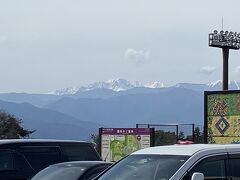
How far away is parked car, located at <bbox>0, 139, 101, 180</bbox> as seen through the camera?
12430 millimetres

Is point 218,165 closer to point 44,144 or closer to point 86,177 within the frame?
point 86,177

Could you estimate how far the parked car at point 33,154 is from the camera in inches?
489

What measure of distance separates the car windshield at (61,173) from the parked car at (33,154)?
1.52 meters

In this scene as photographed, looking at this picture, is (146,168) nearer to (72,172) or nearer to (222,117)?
(72,172)

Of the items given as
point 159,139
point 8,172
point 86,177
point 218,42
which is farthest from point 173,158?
point 218,42

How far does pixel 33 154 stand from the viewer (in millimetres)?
12805

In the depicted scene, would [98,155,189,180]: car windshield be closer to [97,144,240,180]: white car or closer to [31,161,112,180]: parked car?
[97,144,240,180]: white car

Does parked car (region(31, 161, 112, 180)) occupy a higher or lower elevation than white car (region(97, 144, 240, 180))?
lower

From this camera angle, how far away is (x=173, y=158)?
7.97m

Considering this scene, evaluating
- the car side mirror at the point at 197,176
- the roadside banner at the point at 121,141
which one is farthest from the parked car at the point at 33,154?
the roadside banner at the point at 121,141

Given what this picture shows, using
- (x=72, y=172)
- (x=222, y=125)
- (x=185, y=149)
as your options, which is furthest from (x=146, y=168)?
(x=222, y=125)

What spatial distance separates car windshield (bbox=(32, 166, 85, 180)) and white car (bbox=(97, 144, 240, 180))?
7.43ft

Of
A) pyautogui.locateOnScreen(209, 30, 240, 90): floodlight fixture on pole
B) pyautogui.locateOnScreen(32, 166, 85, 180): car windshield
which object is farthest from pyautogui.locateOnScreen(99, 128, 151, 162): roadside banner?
pyautogui.locateOnScreen(209, 30, 240, 90): floodlight fixture on pole

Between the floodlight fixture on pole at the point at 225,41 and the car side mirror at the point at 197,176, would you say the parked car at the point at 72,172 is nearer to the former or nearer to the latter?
the car side mirror at the point at 197,176
